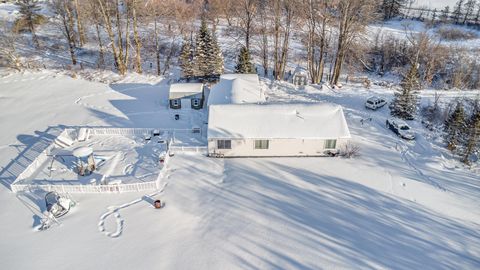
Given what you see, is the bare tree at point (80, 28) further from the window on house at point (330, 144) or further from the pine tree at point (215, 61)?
the window on house at point (330, 144)

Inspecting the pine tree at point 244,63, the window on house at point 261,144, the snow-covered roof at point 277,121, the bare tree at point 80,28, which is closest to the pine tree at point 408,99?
the snow-covered roof at point 277,121

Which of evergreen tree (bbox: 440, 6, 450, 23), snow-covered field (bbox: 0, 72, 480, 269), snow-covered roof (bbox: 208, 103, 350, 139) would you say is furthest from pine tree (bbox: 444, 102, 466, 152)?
evergreen tree (bbox: 440, 6, 450, 23)

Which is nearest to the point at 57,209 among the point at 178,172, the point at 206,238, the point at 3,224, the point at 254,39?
the point at 3,224

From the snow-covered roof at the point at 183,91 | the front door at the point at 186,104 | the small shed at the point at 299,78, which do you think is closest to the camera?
the snow-covered roof at the point at 183,91

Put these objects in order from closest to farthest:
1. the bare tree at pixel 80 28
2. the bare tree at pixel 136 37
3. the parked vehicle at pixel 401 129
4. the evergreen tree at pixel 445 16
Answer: the parked vehicle at pixel 401 129 → the bare tree at pixel 136 37 → the bare tree at pixel 80 28 → the evergreen tree at pixel 445 16

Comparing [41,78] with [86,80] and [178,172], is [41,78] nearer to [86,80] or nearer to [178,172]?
[86,80]

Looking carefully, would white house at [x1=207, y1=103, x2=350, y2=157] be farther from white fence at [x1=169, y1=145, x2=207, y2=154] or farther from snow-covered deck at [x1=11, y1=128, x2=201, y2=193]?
snow-covered deck at [x1=11, y1=128, x2=201, y2=193]

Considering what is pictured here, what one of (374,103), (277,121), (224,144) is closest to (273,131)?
(277,121)
